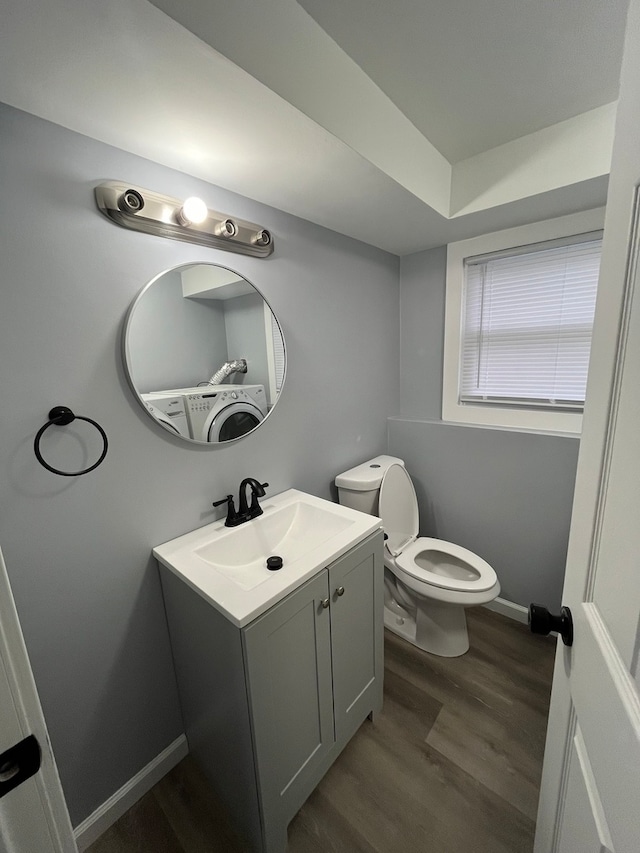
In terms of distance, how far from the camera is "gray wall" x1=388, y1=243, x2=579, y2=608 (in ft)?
5.71

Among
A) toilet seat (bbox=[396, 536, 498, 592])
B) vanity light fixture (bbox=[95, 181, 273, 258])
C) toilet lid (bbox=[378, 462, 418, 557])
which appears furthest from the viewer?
toilet lid (bbox=[378, 462, 418, 557])

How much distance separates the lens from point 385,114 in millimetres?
1169

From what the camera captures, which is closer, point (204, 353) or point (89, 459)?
point (89, 459)

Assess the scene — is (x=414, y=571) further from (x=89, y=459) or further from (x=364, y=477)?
(x=89, y=459)

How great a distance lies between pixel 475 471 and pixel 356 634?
1160 millimetres

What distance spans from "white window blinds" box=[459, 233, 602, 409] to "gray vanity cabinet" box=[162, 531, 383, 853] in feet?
4.06

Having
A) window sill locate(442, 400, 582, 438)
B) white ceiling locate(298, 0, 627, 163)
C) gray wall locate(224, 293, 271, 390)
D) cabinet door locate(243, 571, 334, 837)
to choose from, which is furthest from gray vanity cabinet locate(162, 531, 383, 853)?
white ceiling locate(298, 0, 627, 163)

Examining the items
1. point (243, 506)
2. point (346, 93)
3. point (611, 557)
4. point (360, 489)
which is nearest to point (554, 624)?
point (611, 557)

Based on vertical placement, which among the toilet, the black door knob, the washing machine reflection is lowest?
the toilet

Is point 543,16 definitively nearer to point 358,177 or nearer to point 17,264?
point 358,177

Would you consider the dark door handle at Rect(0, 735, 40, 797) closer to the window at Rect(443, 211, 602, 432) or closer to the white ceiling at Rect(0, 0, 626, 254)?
the white ceiling at Rect(0, 0, 626, 254)

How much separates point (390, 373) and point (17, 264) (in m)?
1.84

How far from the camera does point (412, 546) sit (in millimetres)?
1882

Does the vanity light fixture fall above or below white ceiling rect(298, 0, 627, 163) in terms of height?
below
